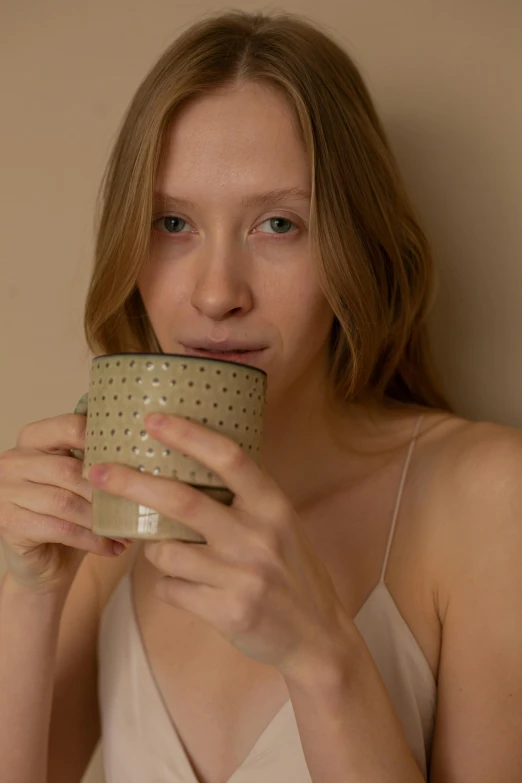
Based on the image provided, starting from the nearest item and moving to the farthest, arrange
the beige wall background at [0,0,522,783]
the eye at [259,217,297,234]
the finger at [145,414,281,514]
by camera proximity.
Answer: the finger at [145,414,281,514], the eye at [259,217,297,234], the beige wall background at [0,0,522,783]

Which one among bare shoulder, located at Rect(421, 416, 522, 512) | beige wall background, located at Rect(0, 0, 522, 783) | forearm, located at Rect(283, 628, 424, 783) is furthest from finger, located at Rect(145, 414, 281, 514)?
beige wall background, located at Rect(0, 0, 522, 783)

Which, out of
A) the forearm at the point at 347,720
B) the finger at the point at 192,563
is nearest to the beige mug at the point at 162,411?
the finger at the point at 192,563

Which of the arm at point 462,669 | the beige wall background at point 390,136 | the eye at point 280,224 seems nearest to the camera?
the arm at point 462,669

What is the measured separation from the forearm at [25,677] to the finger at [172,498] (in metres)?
0.46

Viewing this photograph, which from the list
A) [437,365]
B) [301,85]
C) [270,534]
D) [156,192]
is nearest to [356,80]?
[301,85]

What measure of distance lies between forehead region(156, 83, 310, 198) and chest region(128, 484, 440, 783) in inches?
17.7

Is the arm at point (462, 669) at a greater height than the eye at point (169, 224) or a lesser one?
lesser

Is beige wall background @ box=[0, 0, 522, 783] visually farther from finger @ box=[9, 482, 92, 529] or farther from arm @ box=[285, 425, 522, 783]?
finger @ box=[9, 482, 92, 529]

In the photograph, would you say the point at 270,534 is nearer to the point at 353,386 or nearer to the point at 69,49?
the point at 353,386

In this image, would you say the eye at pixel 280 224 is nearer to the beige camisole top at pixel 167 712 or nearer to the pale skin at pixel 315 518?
the pale skin at pixel 315 518

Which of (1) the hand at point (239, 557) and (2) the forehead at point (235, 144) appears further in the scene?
(2) the forehead at point (235, 144)

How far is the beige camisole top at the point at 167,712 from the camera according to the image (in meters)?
0.95

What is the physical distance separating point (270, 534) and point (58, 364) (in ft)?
2.75

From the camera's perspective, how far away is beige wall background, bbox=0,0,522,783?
1.24 metres
